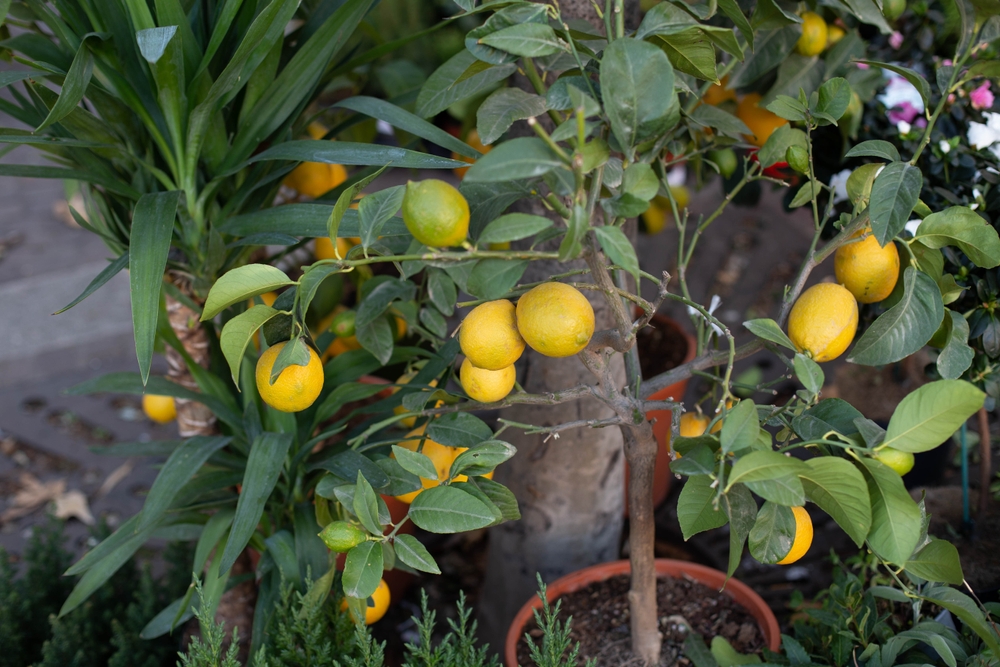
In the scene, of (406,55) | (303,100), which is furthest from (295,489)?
(406,55)

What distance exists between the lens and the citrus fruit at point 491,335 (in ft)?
2.43

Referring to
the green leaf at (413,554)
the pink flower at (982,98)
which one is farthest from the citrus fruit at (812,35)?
the green leaf at (413,554)

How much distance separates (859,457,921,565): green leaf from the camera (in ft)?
2.16

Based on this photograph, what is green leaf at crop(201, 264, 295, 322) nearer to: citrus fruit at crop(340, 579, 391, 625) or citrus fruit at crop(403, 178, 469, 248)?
citrus fruit at crop(403, 178, 469, 248)

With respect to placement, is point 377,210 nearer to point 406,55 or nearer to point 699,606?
point 699,606

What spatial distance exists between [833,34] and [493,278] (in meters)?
0.92

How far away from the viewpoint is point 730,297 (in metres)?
2.50

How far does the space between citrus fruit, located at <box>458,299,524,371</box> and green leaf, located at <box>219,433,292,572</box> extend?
35 centimetres

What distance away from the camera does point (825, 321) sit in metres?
0.76

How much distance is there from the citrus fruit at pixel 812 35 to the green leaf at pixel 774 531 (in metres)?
0.74

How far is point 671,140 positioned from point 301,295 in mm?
518

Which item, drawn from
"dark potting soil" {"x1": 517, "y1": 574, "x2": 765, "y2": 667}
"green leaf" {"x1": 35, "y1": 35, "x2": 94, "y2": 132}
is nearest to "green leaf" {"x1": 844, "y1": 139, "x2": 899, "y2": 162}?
"dark potting soil" {"x1": 517, "y1": 574, "x2": 765, "y2": 667}

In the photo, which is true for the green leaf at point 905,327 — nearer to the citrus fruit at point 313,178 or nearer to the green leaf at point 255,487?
the green leaf at point 255,487

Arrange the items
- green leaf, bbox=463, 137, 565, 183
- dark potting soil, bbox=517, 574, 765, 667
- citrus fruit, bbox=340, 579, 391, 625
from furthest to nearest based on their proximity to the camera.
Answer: dark potting soil, bbox=517, 574, 765, 667, citrus fruit, bbox=340, 579, 391, 625, green leaf, bbox=463, 137, 565, 183
